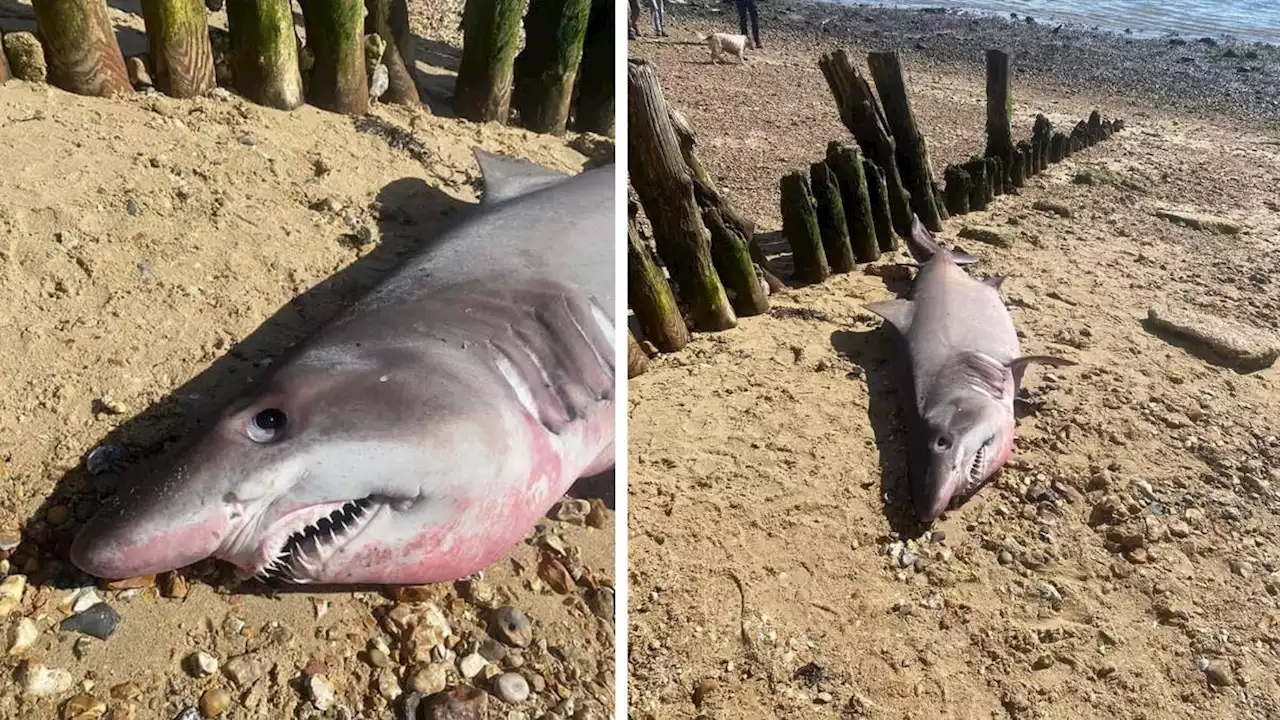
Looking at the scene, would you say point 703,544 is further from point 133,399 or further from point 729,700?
point 133,399

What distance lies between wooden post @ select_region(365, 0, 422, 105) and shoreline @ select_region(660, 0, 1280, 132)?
8364mm

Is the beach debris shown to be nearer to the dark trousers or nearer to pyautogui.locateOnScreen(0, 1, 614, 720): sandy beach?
pyautogui.locateOnScreen(0, 1, 614, 720): sandy beach

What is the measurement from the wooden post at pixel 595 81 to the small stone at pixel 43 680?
11.4ft

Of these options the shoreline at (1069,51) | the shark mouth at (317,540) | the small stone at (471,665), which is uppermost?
the shark mouth at (317,540)

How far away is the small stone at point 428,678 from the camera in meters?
1.91

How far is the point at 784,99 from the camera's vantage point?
10109 mm

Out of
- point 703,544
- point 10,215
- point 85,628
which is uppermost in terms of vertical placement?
point 10,215

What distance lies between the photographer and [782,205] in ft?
16.3

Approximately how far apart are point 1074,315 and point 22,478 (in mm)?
4439

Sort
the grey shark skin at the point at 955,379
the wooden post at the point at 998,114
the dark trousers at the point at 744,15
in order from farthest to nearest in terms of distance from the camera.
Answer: the dark trousers at the point at 744,15, the wooden post at the point at 998,114, the grey shark skin at the point at 955,379

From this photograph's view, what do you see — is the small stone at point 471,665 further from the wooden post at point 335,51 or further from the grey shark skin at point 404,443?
the wooden post at point 335,51

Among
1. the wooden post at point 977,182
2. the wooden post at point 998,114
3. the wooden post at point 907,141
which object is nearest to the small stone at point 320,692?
the wooden post at point 907,141

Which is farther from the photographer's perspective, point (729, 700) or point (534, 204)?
point (534, 204)

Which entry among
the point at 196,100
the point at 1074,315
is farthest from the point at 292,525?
the point at 1074,315
